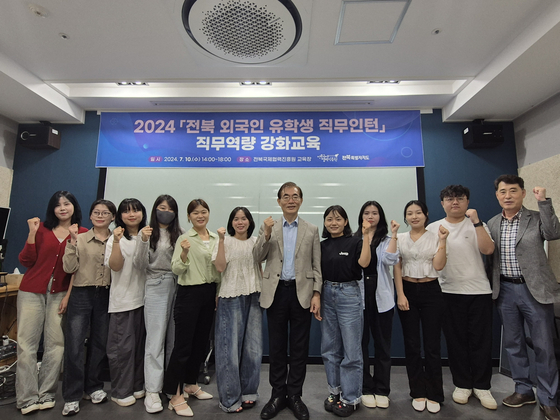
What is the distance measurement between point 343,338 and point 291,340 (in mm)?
396

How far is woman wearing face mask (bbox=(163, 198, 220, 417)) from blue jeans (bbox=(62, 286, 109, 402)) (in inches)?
25.8

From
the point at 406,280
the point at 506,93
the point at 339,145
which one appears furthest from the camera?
the point at 339,145

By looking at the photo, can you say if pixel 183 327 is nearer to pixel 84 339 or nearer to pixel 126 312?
pixel 126 312

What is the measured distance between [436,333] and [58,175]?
4552 millimetres

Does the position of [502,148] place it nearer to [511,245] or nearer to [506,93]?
[506,93]

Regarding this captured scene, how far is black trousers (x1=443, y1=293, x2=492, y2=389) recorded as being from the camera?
255 cm

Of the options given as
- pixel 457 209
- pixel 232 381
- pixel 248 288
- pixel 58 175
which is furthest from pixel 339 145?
pixel 58 175

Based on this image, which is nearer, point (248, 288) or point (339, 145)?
point (248, 288)

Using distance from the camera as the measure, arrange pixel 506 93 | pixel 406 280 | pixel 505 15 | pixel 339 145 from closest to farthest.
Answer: pixel 505 15
pixel 406 280
pixel 506 93
pixel 339 145

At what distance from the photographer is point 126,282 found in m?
2.58

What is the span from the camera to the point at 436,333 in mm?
2457

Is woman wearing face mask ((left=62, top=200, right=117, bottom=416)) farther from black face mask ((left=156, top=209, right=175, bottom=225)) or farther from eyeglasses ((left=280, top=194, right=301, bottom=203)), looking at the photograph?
eyeglasses ((left=280, top=194, right=301, bottom=203))

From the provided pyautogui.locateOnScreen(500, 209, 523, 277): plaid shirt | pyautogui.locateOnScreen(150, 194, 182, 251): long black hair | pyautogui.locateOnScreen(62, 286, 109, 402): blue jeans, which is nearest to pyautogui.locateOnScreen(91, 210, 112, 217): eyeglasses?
pyautogui.locateOnScreen(150, 194, 182, 251): long black hair

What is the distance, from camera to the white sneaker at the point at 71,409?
238 cm
